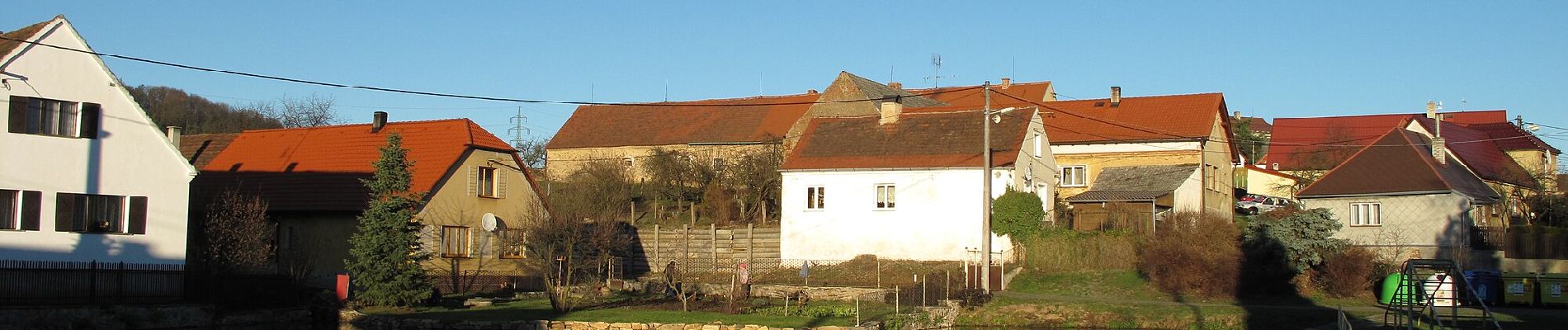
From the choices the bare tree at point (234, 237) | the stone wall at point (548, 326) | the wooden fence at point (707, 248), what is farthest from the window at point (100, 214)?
the wooden fence at point (707, 248)

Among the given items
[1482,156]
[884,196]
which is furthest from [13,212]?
[1482,156]

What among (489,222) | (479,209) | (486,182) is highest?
(486,182)

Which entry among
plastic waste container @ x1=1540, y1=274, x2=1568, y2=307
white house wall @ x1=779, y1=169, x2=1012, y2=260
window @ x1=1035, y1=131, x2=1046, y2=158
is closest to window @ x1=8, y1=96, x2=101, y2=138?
white house wall @ x1=779, y1=169, x2=1012, y2=260

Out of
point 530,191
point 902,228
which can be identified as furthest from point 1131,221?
point 530,191

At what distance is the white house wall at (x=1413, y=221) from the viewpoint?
41344mm

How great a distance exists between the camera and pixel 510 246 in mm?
38188

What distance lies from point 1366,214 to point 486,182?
29628 millimetres

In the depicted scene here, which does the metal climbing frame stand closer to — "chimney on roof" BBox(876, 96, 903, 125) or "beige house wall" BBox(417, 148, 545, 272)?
"chimney on roof" BBox(876, 96, 903, 125)

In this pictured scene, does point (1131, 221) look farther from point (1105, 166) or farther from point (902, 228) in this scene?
point (1105, 166)

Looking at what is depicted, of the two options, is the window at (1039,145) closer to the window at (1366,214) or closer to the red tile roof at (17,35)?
the window at (1366,214)

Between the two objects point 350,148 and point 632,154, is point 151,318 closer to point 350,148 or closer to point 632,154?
point 350,148

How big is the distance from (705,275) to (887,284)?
23.9 ft

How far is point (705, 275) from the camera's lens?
1636 inches

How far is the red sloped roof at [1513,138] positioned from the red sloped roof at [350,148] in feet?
170
